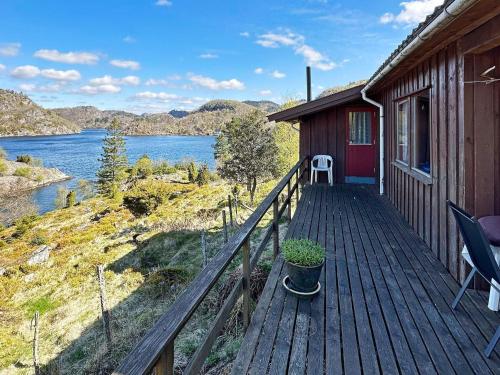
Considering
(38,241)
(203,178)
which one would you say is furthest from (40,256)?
(203,178)

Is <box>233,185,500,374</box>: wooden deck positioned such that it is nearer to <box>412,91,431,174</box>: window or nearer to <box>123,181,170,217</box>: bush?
<box>412,91,431,174</box>: window

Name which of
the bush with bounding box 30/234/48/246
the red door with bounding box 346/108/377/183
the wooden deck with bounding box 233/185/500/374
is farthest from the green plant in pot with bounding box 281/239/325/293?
the bush with bounding box 30/234/48/246

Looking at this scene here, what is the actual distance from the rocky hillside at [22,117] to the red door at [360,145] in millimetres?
89113

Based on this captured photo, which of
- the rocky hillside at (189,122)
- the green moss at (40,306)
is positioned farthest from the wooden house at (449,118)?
the rocky hillside at (189,122)

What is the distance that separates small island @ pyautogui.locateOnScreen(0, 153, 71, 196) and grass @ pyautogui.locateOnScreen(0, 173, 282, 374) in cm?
2349

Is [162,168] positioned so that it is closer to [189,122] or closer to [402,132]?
[402,132]

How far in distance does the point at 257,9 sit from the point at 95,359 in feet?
53.3

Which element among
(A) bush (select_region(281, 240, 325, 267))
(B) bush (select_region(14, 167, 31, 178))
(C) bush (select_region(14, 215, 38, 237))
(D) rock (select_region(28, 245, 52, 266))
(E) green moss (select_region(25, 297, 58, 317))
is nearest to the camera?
(A) bush (select_region(281, 240, 325, 267))

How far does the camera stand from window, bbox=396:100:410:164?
4504 millimetres

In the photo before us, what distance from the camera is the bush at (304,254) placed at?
2.21m

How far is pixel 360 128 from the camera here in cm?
720

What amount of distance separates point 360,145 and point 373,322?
578cm

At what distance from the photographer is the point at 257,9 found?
52.2ft

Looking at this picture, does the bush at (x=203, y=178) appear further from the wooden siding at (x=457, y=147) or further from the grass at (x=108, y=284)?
the wooden siding at (x=457, y=147)
